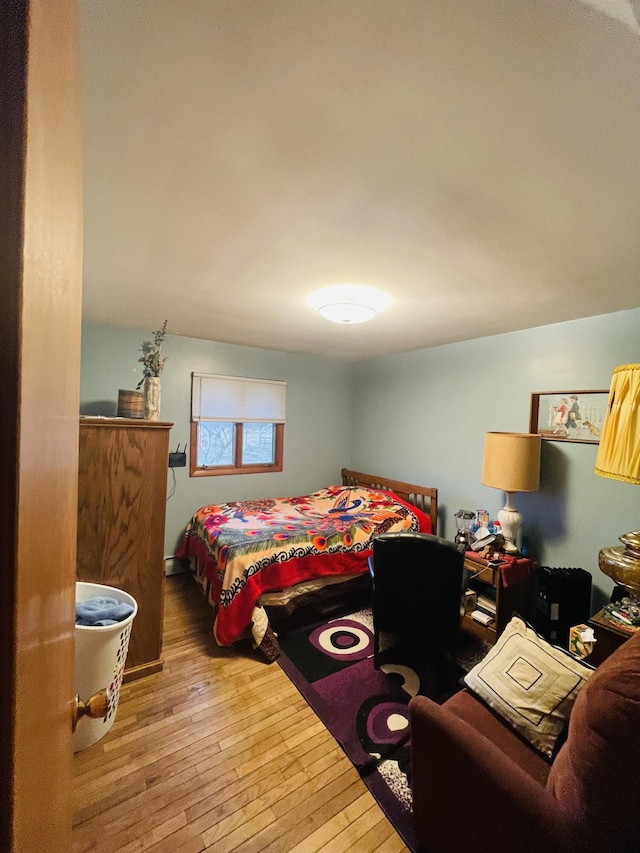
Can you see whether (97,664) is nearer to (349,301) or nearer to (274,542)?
(274,542)

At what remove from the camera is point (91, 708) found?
0.72m

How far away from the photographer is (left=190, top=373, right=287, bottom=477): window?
3736 millimetres

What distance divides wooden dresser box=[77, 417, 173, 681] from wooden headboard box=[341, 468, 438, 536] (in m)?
2.55

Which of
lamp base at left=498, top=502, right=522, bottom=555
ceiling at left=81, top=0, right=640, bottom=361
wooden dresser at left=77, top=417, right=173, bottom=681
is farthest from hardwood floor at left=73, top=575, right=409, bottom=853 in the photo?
ceiling at left=81, top=0, right=640, bottom=361

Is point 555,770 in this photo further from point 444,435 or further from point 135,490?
point 444,435

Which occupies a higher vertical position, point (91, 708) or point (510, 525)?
point (91, 708)

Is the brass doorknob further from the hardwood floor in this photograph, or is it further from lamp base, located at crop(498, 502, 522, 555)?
lamp base, located at crop(498, 502, 522, 555)

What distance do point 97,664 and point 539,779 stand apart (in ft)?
5.80

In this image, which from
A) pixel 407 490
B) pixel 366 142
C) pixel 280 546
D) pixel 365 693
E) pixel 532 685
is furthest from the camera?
pixel 407 490

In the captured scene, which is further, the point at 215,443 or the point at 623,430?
the point at 215,443

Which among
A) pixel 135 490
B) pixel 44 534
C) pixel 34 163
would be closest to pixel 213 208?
pixel 34 163

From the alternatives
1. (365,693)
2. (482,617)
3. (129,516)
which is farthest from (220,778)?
(482,617)

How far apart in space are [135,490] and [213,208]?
5.22 feet

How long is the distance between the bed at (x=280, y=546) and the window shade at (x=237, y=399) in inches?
39.1
